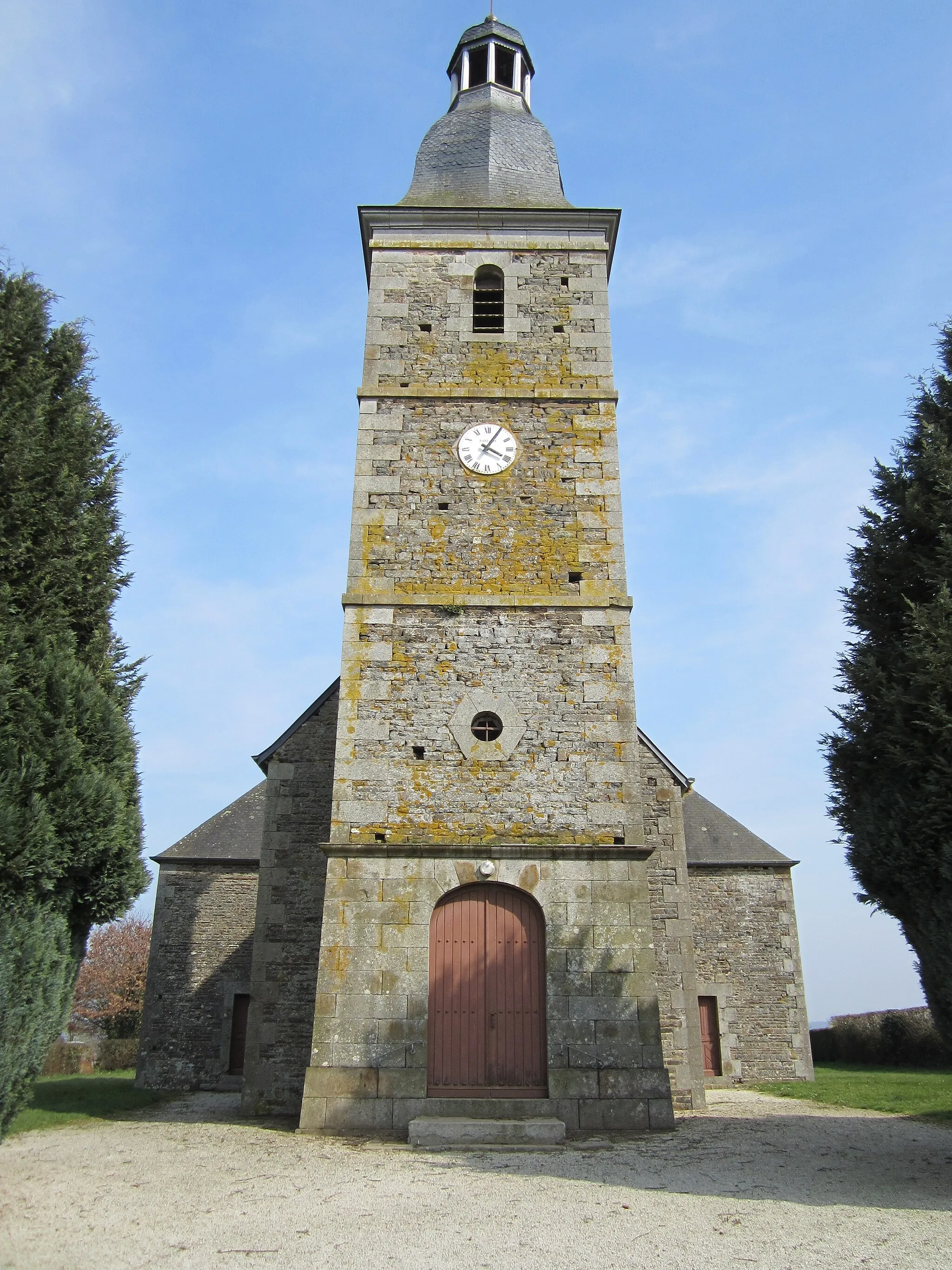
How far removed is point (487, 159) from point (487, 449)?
497 centimetres

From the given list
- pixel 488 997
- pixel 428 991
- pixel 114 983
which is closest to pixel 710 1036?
pixel 488 997

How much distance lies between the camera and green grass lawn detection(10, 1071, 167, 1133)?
1030cm

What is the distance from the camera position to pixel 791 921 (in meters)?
16.9

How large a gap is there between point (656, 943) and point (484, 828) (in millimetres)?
3279

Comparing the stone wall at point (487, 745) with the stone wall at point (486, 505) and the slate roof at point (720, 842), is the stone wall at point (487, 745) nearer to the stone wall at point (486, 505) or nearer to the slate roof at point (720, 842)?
the stone wall at point (486, 505)

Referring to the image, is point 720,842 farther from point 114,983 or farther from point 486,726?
point 114,983

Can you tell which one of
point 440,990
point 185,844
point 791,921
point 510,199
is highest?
point 510,199

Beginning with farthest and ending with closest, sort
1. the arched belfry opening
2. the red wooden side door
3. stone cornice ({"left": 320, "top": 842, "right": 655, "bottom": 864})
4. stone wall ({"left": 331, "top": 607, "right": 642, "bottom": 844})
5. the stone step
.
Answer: the red wooden side door, the arched belfry opening, stone wall ({"left": 331, "top": 607, "right": 642, "bottom": 844}), stone cornice ({"left": 320, "top": 842, "right": 655, "bottom": 864}), the stone step

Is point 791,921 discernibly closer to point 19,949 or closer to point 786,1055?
point 786,1055

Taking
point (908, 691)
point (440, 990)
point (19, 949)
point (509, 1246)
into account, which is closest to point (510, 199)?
point (908, 691)

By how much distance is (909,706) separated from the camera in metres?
6.80

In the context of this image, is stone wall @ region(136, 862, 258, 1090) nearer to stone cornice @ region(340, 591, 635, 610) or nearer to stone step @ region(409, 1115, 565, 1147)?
stone cornice @ region(340, 591, 635, 610)

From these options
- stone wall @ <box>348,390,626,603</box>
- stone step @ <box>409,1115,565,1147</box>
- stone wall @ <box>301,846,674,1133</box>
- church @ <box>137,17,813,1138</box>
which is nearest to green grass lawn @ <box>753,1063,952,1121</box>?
church @ <box>137,17,813,1138</box>

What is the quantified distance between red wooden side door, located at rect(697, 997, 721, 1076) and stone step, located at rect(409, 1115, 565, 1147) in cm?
853
